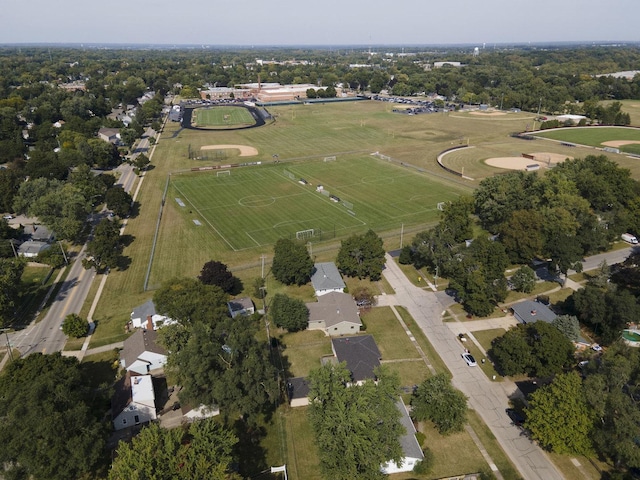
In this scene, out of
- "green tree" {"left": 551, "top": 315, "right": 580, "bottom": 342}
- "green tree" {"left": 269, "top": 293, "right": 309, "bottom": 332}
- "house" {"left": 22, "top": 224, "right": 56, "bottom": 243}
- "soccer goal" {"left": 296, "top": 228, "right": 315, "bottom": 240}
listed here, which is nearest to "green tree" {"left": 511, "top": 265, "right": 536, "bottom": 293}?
"green tree" {"left": 551, "top": 315, "right": 580, "bottom": 342}

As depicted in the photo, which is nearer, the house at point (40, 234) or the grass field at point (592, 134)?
the house at point (40, 234)

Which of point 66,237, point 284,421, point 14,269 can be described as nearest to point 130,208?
point 66,237

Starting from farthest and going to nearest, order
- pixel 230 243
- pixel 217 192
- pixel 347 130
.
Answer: pixel 347 130 < pixel 217 192 < pixel 230 243

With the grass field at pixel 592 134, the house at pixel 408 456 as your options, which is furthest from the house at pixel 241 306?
the grass field at pixel 592 134

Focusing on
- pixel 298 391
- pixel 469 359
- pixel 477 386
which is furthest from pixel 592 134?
pixel 298 391

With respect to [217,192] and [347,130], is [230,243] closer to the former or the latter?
[217,192]

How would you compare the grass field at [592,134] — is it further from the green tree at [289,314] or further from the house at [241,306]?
the house at [241,306]
